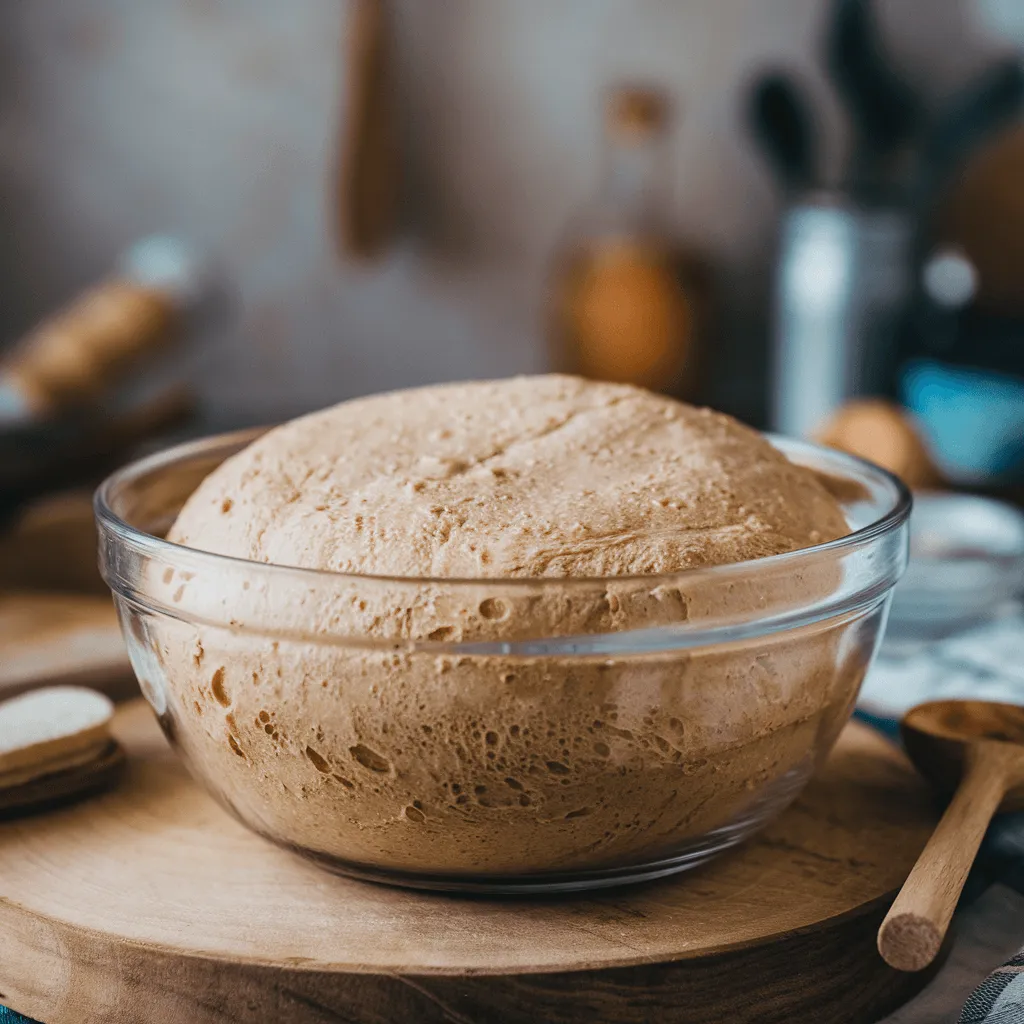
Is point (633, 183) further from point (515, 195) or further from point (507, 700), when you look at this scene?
point (507, 700)

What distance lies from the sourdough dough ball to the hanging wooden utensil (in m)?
1.20

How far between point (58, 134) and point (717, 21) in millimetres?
940

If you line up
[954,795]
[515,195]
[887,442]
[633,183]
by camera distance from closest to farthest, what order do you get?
1. [954,795]
2. [887,442]
3. [633,183]
4. [515,195]

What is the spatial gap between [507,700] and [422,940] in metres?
0.11

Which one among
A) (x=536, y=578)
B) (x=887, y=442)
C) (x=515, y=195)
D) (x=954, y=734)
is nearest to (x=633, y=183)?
(x=515, y=195)

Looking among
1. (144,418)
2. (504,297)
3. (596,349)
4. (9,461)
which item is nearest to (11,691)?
(9,461)

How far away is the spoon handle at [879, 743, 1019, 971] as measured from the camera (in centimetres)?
50

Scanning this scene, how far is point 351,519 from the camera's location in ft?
1.87

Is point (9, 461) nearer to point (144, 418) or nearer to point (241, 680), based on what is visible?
point (144, 418)

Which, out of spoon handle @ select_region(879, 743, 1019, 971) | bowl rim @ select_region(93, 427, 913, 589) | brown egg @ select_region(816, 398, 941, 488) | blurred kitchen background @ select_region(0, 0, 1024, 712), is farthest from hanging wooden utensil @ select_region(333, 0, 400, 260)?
spoon handle @ select_region(879, 743, 1019, 971)

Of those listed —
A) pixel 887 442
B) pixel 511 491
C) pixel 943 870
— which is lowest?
pixel 887 442

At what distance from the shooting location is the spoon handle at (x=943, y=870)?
0.50 meters

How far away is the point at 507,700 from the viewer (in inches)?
20.3

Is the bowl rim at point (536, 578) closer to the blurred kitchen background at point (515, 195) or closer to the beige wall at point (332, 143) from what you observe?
the blurred kitchen background at point (515, 195)
